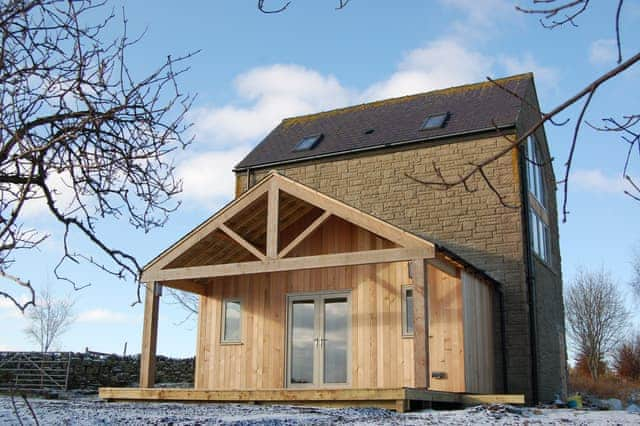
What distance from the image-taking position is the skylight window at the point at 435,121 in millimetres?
16511

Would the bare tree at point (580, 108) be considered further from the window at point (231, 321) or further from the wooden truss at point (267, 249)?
the window at point (231, 321)

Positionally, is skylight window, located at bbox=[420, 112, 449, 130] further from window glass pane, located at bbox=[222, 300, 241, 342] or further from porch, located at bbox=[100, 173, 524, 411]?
window glass pane, located at bbox=[222, 300, 241, 342]

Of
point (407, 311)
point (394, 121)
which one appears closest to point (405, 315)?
point (407, 311)

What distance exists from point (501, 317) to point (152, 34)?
11170mm

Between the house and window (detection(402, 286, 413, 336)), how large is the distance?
26 mm

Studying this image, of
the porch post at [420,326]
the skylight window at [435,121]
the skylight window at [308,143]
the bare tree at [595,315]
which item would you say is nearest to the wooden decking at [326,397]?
the porch post at [420,326]

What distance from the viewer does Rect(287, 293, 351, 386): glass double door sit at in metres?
13.3

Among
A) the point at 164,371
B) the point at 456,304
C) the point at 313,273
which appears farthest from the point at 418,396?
the point at 164,371

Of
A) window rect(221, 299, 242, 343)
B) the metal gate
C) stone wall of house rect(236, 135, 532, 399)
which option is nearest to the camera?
stone wall of house rect(236, 135, 532, 399)

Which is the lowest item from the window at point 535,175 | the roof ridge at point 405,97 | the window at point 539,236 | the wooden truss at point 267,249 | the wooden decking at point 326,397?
the wooden decking at point 326,397

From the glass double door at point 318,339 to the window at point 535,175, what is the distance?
555cm

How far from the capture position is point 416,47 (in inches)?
278

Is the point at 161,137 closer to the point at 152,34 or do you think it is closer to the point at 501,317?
the point at 152,34

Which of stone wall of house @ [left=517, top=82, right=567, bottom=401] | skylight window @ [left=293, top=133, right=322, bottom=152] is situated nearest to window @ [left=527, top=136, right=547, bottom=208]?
stone wall of house @ [left=517, top=82, right=567, bottom=401]
